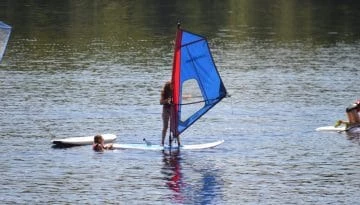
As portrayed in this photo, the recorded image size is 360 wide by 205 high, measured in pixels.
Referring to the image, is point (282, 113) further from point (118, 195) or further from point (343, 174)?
point (118, 195)

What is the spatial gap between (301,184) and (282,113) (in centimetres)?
1799

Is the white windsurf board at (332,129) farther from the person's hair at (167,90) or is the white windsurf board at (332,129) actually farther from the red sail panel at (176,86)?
the person's hair at (167,90)

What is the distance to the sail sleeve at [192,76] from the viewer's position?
50125 mm

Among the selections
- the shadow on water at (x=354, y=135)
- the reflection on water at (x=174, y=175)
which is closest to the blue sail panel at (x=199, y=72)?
the reflection on water at (x=174, y=175)

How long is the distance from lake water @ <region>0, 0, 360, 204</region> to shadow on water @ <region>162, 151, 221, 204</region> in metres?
0.06

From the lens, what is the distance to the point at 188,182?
43938 mm

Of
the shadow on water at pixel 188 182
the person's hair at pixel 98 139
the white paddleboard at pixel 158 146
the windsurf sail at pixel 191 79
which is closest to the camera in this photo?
the shadow on water at pixel 188 182

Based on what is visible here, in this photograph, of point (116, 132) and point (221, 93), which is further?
point (116, 132)

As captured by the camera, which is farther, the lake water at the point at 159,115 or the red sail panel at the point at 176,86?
the red sail panel at the point at 176,86

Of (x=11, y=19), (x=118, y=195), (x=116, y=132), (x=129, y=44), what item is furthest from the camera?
(x=11, y=19)

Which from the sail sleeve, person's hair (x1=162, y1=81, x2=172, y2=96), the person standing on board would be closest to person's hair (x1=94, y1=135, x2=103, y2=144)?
the person standing on board

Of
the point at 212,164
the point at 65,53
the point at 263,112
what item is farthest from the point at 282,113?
the point at 65,53

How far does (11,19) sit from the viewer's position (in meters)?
132

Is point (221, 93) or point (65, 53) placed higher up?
point (221, 93)
